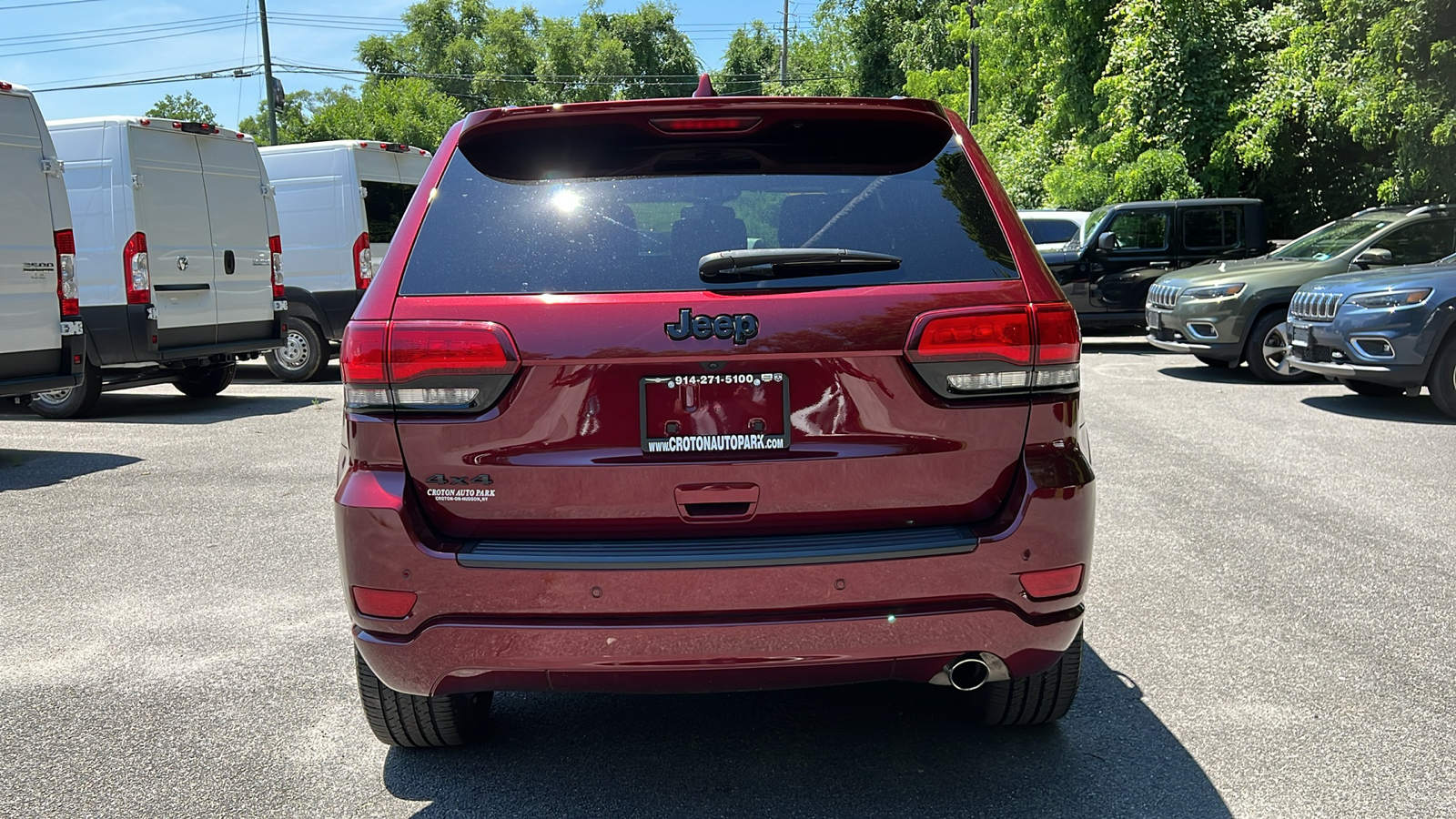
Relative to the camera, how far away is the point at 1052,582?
9.39 ft

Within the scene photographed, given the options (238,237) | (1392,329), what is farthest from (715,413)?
(238,237)

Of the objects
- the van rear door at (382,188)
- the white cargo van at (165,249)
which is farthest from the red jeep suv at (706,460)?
the van rear door at (382,188)

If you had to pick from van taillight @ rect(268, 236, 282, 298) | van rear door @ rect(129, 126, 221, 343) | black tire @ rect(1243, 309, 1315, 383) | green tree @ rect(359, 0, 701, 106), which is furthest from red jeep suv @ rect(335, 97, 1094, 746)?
green tree @ rect(359, 0, 701, 106)

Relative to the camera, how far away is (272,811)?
3.12 metres

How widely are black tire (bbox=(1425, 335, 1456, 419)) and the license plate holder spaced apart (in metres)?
8.73

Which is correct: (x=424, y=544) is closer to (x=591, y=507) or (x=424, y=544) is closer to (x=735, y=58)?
(x=591, y=507)

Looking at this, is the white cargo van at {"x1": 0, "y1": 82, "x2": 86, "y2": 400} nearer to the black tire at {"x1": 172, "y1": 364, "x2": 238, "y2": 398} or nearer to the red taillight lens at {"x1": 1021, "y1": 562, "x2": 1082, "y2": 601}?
the black tire at {"x1": 172, "y1": 364, "x2": 238, "y2": 398}

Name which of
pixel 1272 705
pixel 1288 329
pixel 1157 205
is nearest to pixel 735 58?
pixel 1157 205

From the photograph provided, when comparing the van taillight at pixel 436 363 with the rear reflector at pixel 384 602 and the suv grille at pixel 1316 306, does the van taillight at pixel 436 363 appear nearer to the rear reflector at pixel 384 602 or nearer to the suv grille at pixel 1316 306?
the rear reflector at pixel 384 602

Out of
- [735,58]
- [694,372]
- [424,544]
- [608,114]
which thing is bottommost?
[424,544]

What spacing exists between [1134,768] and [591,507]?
1667 millimetres

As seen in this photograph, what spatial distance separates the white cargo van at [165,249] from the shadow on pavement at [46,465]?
1.63 meters

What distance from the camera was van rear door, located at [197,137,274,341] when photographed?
443 inches

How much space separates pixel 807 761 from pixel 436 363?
1.52m
